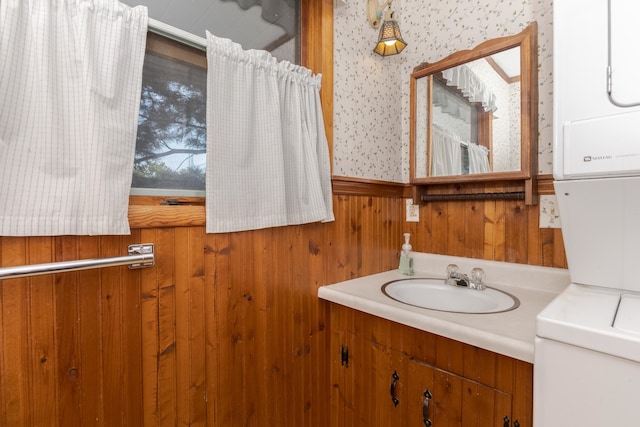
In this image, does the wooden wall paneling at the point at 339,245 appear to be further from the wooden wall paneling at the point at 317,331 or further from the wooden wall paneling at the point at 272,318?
the wooden wall paneling at the point at 272,318

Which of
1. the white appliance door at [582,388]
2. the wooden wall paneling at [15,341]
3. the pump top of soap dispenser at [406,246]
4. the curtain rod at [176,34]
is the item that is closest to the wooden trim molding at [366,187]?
the pump top of soap dispenser at [406,246]

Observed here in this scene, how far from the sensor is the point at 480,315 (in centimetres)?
99

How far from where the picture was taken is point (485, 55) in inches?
54.0

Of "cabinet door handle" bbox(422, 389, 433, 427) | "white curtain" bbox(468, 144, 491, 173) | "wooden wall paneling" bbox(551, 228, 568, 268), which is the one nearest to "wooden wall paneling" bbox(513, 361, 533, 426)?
"cabinet door handle" bbox(422, 389, 433, 427)

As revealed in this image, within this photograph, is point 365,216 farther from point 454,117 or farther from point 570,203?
point 570,203

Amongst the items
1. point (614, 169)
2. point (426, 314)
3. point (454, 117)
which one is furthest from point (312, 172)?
point (614, 169)

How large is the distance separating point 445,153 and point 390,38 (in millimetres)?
623

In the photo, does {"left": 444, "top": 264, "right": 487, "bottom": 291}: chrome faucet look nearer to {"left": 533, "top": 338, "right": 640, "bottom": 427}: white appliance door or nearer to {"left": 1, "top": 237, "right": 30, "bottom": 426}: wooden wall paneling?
{"left": 533, "top": 338, "right": 640, "bottom": 427}: white appliance door

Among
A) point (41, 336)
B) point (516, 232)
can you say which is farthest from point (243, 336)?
point (516, 232)

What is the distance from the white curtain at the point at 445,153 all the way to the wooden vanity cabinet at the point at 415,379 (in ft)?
2.74

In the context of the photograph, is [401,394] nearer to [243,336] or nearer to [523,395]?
[523,395]

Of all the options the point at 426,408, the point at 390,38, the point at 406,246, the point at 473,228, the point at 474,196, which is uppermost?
the point at 390,38

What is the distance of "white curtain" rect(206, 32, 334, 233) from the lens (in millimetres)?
1008

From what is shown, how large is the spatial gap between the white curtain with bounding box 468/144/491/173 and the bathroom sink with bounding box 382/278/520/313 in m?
0.55
